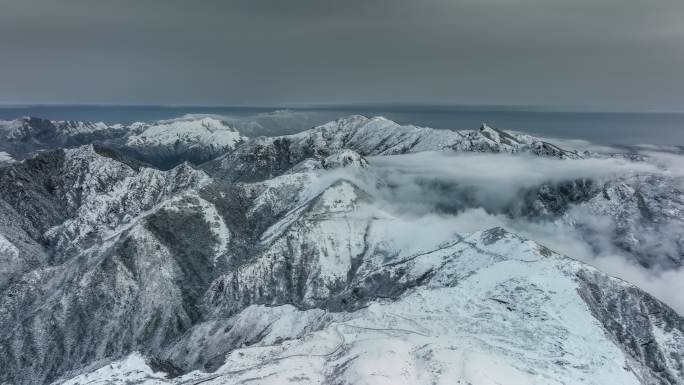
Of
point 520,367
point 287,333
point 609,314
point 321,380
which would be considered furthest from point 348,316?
point 609,314

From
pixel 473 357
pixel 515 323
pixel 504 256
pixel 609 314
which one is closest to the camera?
pixel 473 357

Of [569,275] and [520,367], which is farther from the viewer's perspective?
[569,275]

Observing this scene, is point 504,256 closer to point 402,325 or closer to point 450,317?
point 450,317

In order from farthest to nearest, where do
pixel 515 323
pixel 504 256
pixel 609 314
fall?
pixel 504 256 → pixel 609 314 → pixel 515 323

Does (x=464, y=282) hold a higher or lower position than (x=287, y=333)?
higher

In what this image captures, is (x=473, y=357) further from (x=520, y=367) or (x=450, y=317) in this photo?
(x=450, y=317)

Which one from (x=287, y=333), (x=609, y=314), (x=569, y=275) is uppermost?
(x=569, y=275)

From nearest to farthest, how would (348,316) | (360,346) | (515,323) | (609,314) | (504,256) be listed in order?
(360,346) < (515,323) < (609,314) < (348,316) < (504,256)

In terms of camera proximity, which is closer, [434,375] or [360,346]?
[434,375]

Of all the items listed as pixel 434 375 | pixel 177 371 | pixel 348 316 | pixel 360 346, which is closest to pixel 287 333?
pixel 348 316
